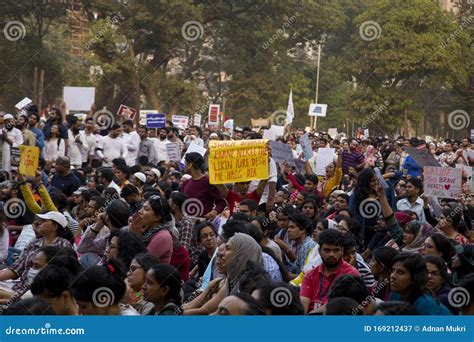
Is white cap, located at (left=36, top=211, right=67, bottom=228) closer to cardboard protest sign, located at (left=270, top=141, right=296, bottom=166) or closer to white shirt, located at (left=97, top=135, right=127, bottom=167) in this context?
cardboard protest sign, located at (left=270, top=141, right=296, bottom=166)

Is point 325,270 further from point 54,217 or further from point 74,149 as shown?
point 74,149

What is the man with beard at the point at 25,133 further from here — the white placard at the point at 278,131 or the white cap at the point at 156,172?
the white placard at the point at 278,131

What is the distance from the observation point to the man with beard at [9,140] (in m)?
15.6

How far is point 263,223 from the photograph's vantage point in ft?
32.5

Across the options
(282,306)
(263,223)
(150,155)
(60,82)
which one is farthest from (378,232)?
(60,82)

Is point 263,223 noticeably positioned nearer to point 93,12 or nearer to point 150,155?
point 150,155

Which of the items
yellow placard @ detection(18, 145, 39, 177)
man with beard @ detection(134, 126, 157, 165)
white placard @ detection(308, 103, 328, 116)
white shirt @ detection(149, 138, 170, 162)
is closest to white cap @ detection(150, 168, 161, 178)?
yellow placard @ detection(18, 145, 39, 177)

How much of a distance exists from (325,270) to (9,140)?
8643mm

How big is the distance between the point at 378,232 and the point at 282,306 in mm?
4692

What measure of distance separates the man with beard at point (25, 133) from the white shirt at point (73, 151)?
1.00m

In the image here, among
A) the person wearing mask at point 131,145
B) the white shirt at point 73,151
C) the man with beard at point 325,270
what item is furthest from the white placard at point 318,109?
the man with beard at point 325,270

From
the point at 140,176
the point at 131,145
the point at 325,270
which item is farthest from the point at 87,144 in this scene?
the point at 325,270

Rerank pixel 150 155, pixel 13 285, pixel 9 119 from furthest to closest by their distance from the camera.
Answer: pixel 150 155 → pixel 9 119 → pixel 13 285

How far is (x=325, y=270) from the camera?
7.93 meters
